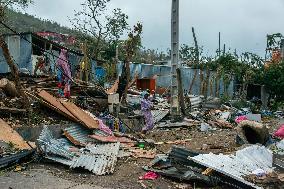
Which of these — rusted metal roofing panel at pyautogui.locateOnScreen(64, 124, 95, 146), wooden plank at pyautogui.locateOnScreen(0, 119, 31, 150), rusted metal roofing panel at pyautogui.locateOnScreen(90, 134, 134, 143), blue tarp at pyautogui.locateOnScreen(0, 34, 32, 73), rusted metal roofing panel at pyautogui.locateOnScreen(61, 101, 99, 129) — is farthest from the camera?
blue tarp at pyautogui.locateOnScreen(0, 34, 32, 73)

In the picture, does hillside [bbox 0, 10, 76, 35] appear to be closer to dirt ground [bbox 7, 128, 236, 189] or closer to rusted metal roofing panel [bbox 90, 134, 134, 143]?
rusted metal roofing panel [bbox 90, 134, 134, 143]

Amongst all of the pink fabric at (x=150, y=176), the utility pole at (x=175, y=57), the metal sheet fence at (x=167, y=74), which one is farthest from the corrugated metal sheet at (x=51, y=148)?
the metal sheet fence at (x=167, y=74)

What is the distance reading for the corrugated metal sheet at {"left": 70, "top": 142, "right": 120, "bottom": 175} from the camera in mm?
8570

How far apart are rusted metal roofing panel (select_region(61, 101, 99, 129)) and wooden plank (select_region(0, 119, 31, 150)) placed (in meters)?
2.30

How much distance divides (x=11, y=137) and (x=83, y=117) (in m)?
2.90

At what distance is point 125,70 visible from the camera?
17391 mm

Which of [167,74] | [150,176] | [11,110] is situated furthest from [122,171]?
[167,74]

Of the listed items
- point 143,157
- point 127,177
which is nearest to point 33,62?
point 143,157

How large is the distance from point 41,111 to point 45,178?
4.73m

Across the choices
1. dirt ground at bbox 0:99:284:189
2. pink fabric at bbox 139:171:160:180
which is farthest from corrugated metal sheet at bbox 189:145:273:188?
pink fabric at bbox 139:171:160:180

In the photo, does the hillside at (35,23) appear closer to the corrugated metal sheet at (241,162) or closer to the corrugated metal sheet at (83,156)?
the corrugated metal sheet at (83,156)

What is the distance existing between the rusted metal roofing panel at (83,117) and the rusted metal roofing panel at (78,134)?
0.19 metres

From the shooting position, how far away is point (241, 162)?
7.81 m

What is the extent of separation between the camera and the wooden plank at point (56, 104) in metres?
12.1
